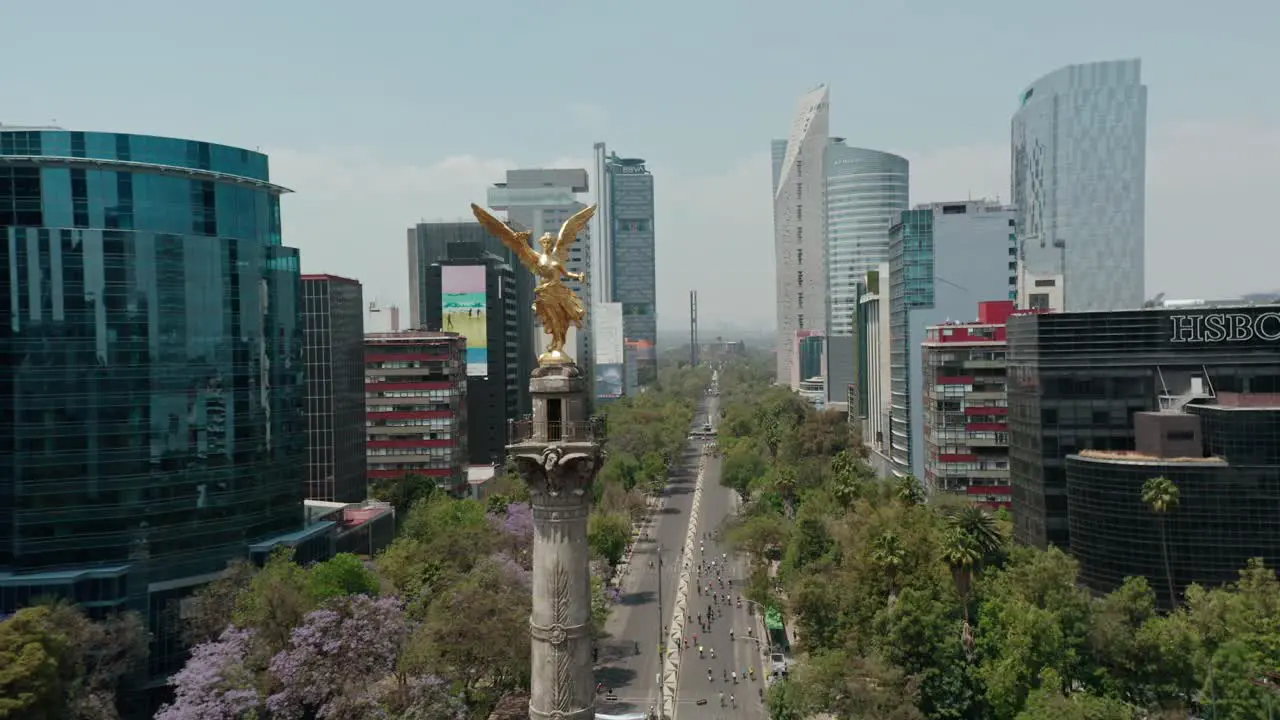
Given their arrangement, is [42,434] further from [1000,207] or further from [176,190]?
[1000,207]

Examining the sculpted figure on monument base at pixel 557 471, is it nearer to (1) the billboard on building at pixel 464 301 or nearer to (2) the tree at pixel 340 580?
(2) the tree at pixel 340 580

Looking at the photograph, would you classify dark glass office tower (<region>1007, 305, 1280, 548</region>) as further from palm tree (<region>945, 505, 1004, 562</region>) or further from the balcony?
the balcony

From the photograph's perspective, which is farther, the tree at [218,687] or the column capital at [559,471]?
the tree at [218,687]

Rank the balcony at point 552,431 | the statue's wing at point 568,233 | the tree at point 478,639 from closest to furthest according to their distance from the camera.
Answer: the balcony at point 552,431
the statue's wing at point 568,233
the tree at point 478,639

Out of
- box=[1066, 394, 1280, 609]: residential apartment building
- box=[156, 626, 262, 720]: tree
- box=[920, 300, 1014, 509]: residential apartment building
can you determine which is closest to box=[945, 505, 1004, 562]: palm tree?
box=[1066, 394, 1280, 609]: residential apartment building

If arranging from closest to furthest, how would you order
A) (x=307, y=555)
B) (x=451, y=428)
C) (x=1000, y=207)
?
(x=307, y=555), (x=451, y=428), (x=1000, y=207)

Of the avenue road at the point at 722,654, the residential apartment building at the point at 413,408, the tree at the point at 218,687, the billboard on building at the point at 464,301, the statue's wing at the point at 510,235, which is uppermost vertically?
the billboard on building at the point at 464,301

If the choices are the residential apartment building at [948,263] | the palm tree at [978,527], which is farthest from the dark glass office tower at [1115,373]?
the residential apartment building at [948,263]

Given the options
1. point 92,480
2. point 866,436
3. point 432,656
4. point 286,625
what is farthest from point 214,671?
point 866,436
